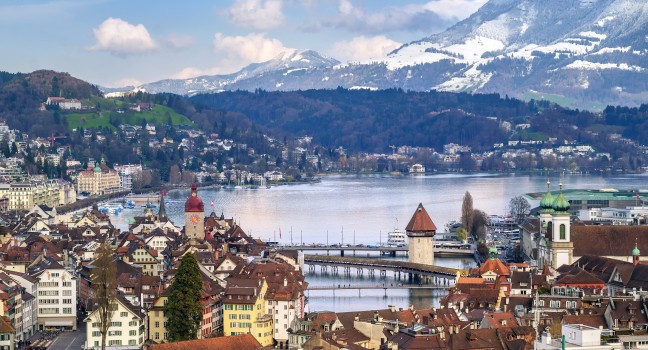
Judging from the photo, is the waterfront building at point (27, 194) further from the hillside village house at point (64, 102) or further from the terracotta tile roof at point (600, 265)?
the hillside village house at point (64, 102)

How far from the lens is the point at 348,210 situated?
3910 inches

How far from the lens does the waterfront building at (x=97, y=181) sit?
4761 inches

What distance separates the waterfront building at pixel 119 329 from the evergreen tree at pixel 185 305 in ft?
2.73

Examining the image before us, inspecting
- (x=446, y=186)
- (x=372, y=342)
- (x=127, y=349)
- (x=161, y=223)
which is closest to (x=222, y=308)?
(x=127, y=349)

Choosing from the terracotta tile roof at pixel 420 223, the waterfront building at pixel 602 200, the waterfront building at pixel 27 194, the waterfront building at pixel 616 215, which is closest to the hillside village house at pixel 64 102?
the waterfront building at pixel 27 194

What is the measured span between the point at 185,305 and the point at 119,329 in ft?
5.84

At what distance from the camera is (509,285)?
40.7m

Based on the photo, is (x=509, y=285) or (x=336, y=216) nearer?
(x=509, y=285)

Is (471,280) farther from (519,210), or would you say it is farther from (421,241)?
(519,210)

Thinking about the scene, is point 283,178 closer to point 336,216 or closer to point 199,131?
point 199,131

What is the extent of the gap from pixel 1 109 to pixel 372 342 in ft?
460

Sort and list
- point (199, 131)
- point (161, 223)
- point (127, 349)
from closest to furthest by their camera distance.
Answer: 1. point (127, 349)
2. point (161, 223)
3. point (199, 131)

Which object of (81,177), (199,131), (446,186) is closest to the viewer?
(81,177)

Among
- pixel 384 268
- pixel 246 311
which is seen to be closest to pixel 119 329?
pixel 246 311
